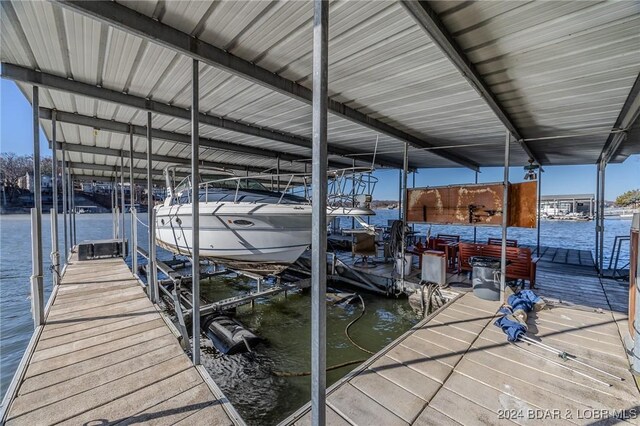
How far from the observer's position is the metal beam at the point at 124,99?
113 inches

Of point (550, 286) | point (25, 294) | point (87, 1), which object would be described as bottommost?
point (25, 294)

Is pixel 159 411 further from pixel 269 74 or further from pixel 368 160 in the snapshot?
pixel 368 160

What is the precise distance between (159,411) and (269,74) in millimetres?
3392

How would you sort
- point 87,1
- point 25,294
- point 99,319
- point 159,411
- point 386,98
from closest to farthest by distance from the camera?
point 87,1 → point 159,411 → point 99,319 → point 386,98 → point 25,294

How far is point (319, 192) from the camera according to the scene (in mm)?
1282

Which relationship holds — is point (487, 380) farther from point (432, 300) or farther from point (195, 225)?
point (432, 300)

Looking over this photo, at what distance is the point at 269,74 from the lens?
3.08 metres

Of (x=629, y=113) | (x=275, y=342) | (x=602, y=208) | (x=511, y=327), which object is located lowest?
(x=275, y=342)

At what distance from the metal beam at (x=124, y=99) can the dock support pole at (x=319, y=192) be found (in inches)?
139

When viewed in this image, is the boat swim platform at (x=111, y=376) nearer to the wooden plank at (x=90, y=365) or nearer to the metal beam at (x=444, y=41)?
the wooden plank at (x=90, y=365)

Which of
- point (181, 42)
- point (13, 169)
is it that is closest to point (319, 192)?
point (181, 42)

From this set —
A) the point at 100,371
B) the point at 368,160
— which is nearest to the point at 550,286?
the point at 368,160

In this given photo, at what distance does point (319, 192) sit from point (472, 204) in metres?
5.08

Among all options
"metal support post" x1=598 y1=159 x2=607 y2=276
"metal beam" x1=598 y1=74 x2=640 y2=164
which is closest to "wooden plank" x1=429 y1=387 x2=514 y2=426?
"metal beam" x1=598 y1=74 x2=640 y2=164
